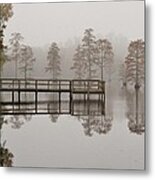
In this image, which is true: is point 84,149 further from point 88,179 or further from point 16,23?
point 16,23

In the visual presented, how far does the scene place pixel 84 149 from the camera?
5.02 ft

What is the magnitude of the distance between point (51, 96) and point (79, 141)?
0.17m

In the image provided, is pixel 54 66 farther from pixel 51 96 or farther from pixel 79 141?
pixel 79 141

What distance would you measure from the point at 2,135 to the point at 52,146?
0.16 m

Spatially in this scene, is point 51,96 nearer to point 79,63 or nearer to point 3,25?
point 79,63

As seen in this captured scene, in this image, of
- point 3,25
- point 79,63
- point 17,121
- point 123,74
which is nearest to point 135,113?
point 123,74

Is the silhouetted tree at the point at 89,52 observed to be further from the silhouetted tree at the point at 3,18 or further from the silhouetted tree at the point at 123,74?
the silhouetted tree at the point at 3,18

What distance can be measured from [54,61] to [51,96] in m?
0.11

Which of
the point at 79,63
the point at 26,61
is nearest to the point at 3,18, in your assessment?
the point at 26,61

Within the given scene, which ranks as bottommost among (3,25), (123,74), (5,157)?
(5,157)

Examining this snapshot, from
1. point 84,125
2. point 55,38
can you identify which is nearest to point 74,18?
point 55,38

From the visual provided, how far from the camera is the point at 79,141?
1.53 m

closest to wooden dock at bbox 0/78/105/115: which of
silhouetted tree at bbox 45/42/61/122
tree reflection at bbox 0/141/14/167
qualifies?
silhouetted tree at bbox 45/42/61/122

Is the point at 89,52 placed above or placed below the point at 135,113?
above
